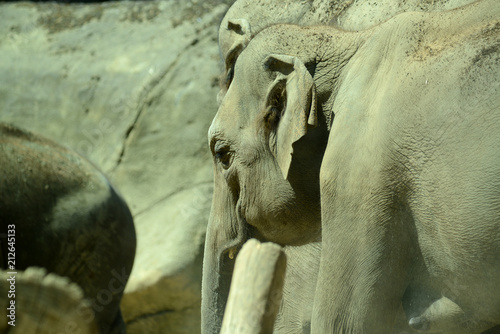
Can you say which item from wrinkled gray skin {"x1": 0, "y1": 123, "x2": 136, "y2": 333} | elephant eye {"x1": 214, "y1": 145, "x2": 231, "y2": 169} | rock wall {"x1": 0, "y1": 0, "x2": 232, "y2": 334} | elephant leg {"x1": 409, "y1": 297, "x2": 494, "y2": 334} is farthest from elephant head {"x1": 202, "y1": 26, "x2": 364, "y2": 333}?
rock wall {"x1": 0, "y1": 0, "x2": 232, "y2": 334}

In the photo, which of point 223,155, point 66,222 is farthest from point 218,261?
point 66,222

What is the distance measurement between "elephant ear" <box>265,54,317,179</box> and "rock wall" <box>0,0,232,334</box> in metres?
1.93

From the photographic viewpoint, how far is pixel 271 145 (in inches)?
63.2

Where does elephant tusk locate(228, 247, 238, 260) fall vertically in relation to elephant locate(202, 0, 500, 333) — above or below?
below

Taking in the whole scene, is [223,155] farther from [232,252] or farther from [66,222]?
[66,222]

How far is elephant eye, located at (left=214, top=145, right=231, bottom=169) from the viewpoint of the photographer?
168 cm

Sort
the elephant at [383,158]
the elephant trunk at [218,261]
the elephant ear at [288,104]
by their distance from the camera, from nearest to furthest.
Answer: the elephant at [383,158] < the elephant ear at [288,104] < the elephant trunk at [218,261]

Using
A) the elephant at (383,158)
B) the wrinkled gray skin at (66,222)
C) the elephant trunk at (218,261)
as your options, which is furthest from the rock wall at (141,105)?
the elephant at (383,158)

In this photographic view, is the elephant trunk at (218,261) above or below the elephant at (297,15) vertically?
below

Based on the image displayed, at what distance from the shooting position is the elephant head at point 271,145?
1542 mm

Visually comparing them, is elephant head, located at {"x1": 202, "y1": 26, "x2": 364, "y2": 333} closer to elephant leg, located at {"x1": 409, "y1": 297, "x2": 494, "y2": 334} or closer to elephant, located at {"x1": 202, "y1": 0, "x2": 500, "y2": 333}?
elephant, located at {"x1": 202, "y1": 0, "x2": 500, "y2": 333}

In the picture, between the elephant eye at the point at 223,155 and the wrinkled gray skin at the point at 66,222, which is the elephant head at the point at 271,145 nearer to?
the elephant eye at the point at 223,155

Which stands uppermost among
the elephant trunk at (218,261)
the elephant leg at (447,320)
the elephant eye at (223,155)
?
the elephant eye at (223,155)

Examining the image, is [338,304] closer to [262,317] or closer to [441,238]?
[441,238]
